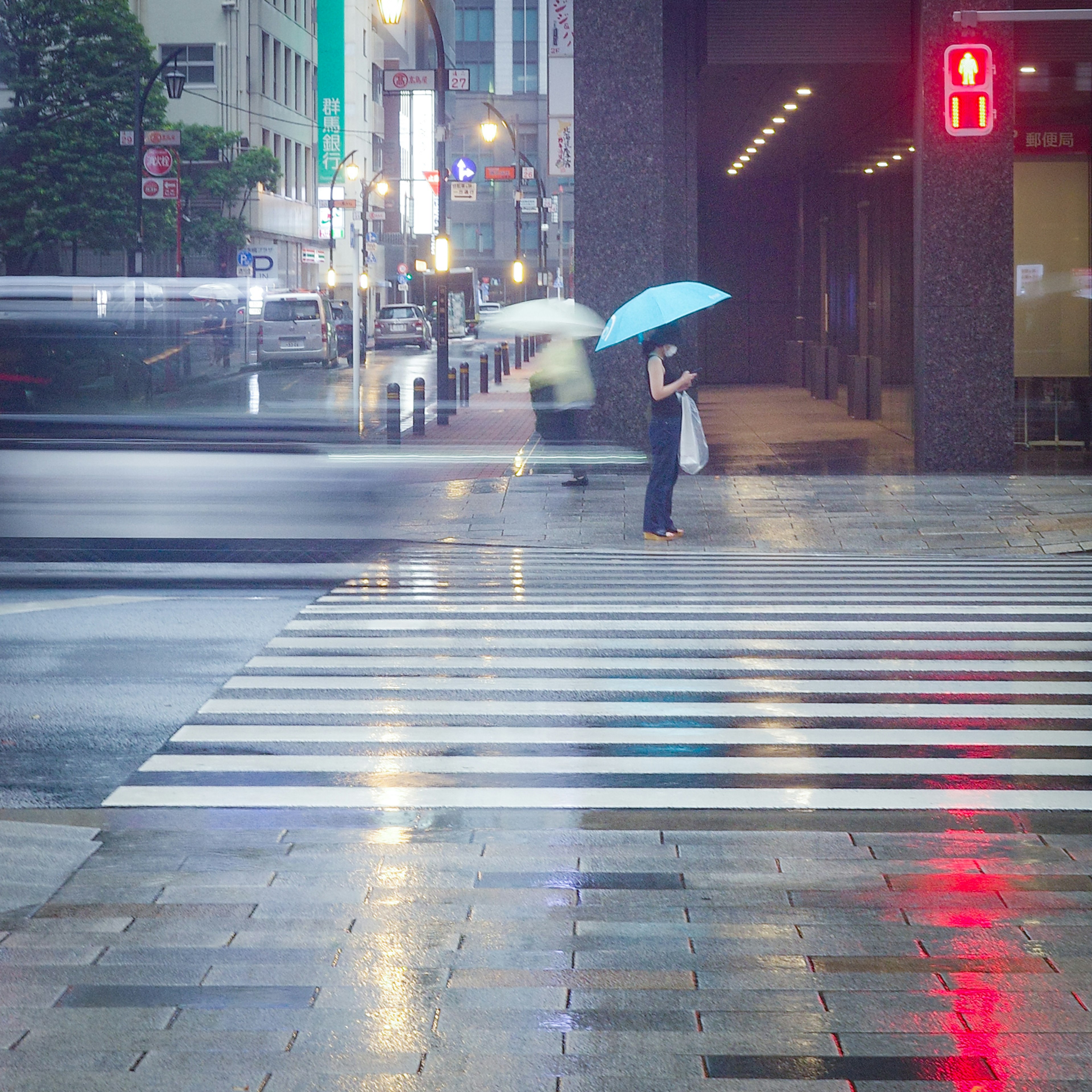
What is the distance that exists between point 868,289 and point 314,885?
24.8 meters

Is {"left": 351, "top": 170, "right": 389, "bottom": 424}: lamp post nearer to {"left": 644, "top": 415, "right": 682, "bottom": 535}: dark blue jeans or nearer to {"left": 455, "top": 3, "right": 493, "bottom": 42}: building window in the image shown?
{"left": 644, "top": 415, "right": 682, "bottom": 535}: dark blue jeans

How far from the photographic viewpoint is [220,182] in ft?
206

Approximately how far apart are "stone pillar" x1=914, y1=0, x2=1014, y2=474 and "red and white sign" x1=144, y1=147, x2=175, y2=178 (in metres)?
29.3

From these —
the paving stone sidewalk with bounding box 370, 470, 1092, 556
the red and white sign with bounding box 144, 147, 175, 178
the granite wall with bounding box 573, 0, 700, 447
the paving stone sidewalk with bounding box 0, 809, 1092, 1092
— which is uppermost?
the red and white sign with bounding box 144, 147, 175, 178

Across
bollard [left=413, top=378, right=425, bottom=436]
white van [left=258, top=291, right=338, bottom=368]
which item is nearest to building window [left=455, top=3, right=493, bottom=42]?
white van [left=258, top=291, right=338, bottom=368]

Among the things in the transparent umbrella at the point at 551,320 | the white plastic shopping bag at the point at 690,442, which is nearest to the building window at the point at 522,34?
the transparent umbrella at the point at 551,320

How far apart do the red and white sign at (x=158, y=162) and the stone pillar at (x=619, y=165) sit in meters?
27.0

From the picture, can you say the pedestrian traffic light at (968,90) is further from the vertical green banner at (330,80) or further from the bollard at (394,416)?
the vertical green banner at (330,80)

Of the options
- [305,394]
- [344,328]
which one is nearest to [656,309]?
A: [305,394]

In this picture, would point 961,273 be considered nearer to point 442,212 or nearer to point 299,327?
point 442,212

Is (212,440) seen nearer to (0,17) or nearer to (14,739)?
(14,739)

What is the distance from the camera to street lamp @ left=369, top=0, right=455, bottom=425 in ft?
91.4

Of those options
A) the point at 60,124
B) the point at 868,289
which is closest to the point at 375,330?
the point at 60,124

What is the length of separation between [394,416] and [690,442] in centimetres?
1053
